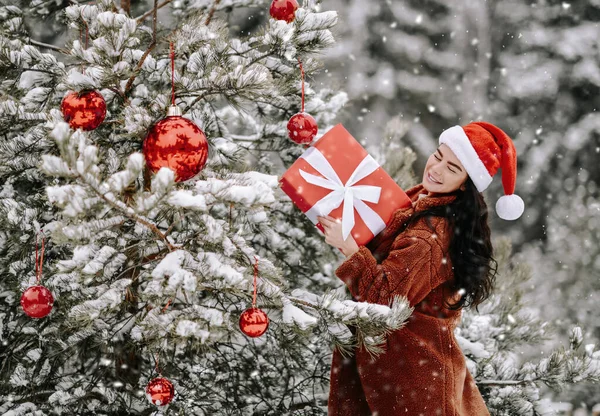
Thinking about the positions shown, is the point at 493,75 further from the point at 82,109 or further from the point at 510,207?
the point at 82,109

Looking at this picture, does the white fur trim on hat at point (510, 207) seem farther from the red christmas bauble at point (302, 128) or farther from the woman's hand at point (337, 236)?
the red christmas bauble at point (302, 128)

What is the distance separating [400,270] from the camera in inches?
75.6

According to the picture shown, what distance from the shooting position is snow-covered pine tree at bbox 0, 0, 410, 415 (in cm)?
136

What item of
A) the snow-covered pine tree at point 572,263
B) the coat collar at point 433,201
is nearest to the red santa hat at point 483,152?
the coat collar at point 433,201

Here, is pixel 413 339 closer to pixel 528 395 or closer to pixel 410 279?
pixel 410 279

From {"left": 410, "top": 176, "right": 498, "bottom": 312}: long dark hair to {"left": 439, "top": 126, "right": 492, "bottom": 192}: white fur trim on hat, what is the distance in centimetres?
6

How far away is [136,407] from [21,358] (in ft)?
1.68

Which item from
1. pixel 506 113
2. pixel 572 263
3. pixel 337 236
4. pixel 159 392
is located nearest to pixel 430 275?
pixel 337 236

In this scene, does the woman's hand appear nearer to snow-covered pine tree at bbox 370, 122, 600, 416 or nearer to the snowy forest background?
the snowy forest background

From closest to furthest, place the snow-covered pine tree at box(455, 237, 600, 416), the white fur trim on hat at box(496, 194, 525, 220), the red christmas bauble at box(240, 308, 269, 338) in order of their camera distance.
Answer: the red christmas bauble at box(240, 308, 269, 338) → the white fur trim on hat at box(496, 194, 525, 220) → the snow-covered pine tree at box(455, 237, 600, 416)

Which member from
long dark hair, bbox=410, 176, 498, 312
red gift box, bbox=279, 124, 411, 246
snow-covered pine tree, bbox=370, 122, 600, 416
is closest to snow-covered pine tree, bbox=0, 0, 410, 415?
red gift box, bbox=279, 124, 411, 246

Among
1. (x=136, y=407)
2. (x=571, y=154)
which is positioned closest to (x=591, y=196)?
(x=571, y=154)

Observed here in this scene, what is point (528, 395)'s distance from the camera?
2.65 m

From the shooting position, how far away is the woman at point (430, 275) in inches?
77.2
